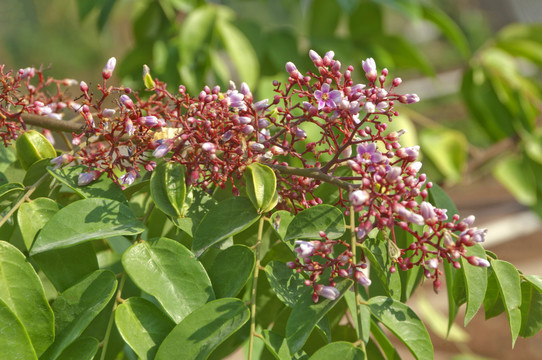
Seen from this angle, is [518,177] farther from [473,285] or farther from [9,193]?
[9,193]

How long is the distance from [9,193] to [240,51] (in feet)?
2.85

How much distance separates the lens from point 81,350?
23.9 inches

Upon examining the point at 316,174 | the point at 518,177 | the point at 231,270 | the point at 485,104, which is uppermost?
the point at 485,104

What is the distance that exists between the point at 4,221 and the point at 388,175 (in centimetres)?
43

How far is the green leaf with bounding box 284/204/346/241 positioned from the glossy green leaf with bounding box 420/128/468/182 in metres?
1.35

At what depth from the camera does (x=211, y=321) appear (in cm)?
58

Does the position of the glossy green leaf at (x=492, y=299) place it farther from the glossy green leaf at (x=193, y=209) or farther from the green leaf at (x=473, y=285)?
the glossy green leaf at (x=193, y=209)

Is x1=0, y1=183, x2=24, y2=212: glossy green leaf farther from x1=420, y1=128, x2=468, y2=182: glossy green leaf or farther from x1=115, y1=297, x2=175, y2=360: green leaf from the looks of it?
x1=420, y1=128, x2=468, y2=182: glossy green leaf

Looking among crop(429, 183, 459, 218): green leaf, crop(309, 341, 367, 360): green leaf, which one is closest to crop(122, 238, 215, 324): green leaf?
crop(309, 341, 367, 360): green leaf

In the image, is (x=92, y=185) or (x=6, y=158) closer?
(x=92, y=185)

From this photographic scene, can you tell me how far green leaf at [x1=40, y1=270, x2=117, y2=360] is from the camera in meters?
0.60

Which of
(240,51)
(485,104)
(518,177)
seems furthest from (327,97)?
(518,177)

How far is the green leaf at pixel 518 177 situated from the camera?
1.88m

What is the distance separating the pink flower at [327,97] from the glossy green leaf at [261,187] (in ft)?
0.32
